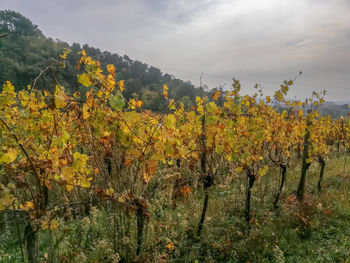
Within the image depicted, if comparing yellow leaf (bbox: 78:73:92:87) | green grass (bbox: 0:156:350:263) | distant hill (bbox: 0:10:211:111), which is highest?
distant hill (bbox: 0:10:211:111)

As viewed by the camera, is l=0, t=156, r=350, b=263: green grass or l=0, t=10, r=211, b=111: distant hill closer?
l=0, t=156, r=350, b=263: green grass

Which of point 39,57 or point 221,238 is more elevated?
point 39,57

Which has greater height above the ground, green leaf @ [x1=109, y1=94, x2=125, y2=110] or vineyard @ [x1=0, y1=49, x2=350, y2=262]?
green leaf @ [x1=109, y1=94, x2=125, y2=110]

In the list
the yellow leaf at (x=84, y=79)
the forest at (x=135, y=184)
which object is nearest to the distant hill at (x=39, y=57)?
the forest at (x=135, y=184)

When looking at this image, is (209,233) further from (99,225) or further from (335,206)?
(335,206)

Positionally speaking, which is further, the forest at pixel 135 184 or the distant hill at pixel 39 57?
the distant hill at pixel 39 57

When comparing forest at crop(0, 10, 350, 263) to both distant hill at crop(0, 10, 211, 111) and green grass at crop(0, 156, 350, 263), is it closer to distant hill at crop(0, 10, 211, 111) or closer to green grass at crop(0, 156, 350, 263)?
green grass at crop(0, 156, 350, 263)

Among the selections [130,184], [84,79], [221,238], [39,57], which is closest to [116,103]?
[84,79]

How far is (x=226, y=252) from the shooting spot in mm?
3205

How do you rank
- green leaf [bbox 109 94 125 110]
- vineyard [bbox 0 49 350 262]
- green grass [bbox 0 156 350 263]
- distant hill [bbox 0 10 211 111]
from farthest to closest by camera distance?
distant hill [bbox 0 10 211 111], green grass [bbox 0 156 350 263], vineyard [bbox 0 49 350 262], green leaf [bbox 109 94 125 110]

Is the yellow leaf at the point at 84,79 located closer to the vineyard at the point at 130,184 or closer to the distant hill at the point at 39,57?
the vineyard at the point at 130,184

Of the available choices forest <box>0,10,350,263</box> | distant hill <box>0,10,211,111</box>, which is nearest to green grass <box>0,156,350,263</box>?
forest <box>0,10,350,263</box>

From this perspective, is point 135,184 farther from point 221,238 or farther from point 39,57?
point 39,57

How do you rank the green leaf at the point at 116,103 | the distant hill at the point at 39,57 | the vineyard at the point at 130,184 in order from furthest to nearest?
1. the distant hill at the point at 39,57
2. the vineyard at the point at 130,184
3. the green leaf at the point at 116,103
